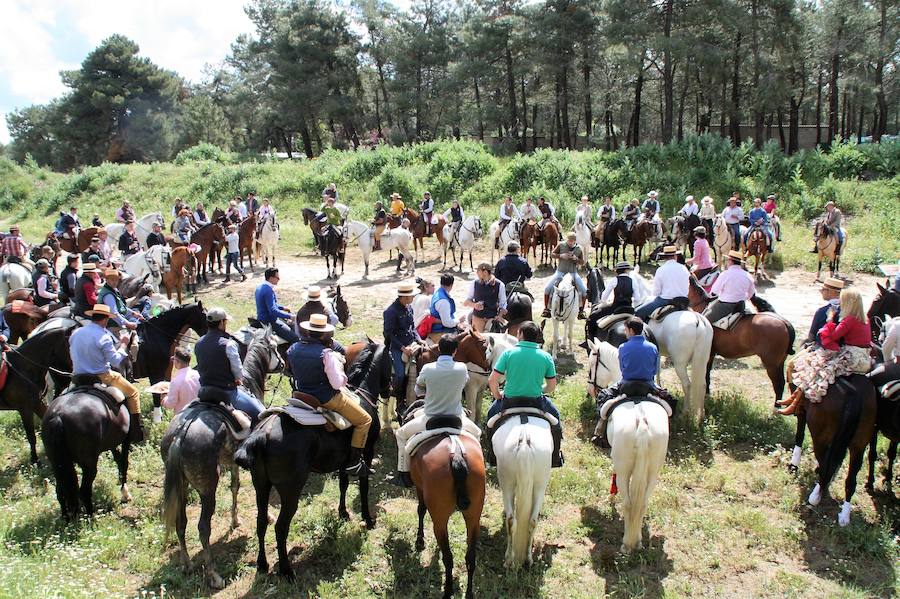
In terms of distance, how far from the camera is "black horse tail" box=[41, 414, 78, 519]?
679 centimetres

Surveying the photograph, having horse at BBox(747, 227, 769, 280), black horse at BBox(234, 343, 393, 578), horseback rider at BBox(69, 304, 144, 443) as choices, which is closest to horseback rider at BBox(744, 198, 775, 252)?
horse at BBox(747, 227, 769, 280)

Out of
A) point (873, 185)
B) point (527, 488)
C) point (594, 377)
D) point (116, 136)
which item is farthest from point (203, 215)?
point (116, 136)

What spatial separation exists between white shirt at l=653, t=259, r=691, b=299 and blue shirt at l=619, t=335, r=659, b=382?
295 centimetres

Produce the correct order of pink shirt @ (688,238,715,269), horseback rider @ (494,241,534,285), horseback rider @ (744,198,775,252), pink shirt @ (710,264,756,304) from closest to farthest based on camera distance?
pink shirt @ (710,264,756,304)
horseback rider @ (494,241,534,285)
pink shirt @ (688,238,715,269)
horseback rider @ (744,198,775,252)

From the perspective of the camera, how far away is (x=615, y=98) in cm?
4006

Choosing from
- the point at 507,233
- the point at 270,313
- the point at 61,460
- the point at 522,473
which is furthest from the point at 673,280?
the point at 507,233

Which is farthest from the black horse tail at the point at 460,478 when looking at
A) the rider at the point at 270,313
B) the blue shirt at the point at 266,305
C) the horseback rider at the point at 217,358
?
the blue shirt at the point at 266,305

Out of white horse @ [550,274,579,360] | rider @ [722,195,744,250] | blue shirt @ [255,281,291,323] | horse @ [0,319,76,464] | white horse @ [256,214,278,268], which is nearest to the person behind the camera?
horse @ [0,319,76,464]

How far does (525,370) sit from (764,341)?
5.02 m

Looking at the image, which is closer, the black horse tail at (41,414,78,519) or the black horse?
the black horse

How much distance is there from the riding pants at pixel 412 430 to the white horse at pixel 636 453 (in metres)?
1.47

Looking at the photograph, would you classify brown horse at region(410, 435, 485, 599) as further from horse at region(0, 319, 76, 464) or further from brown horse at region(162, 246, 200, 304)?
brown horse at region(162, 246, 200, 304)

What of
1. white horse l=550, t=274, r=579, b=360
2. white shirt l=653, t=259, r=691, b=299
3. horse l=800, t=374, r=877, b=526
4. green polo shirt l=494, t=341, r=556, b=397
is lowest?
horse l=800, t=374, r=877, b=526

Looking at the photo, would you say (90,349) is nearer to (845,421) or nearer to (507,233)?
(845,421)
